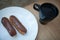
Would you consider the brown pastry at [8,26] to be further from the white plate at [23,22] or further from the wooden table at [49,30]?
the wooden table at [49,30]

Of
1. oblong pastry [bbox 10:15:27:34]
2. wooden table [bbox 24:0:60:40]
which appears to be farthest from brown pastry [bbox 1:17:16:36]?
wooden table [bbox 24:0:60:40]

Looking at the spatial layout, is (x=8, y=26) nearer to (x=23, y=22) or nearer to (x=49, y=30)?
(x=23, y=22)

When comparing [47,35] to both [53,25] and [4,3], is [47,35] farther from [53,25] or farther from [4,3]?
[4,3]

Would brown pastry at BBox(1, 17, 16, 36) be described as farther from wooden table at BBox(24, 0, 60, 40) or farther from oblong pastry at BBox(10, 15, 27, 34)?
wooden table at BBox(24, 0, 60, 40)

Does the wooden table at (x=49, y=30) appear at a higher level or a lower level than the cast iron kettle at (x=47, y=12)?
lower

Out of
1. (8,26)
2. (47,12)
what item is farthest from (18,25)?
(47,12)

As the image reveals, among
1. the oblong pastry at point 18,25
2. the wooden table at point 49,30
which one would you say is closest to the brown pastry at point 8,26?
the oblong pastry at point 18,25
